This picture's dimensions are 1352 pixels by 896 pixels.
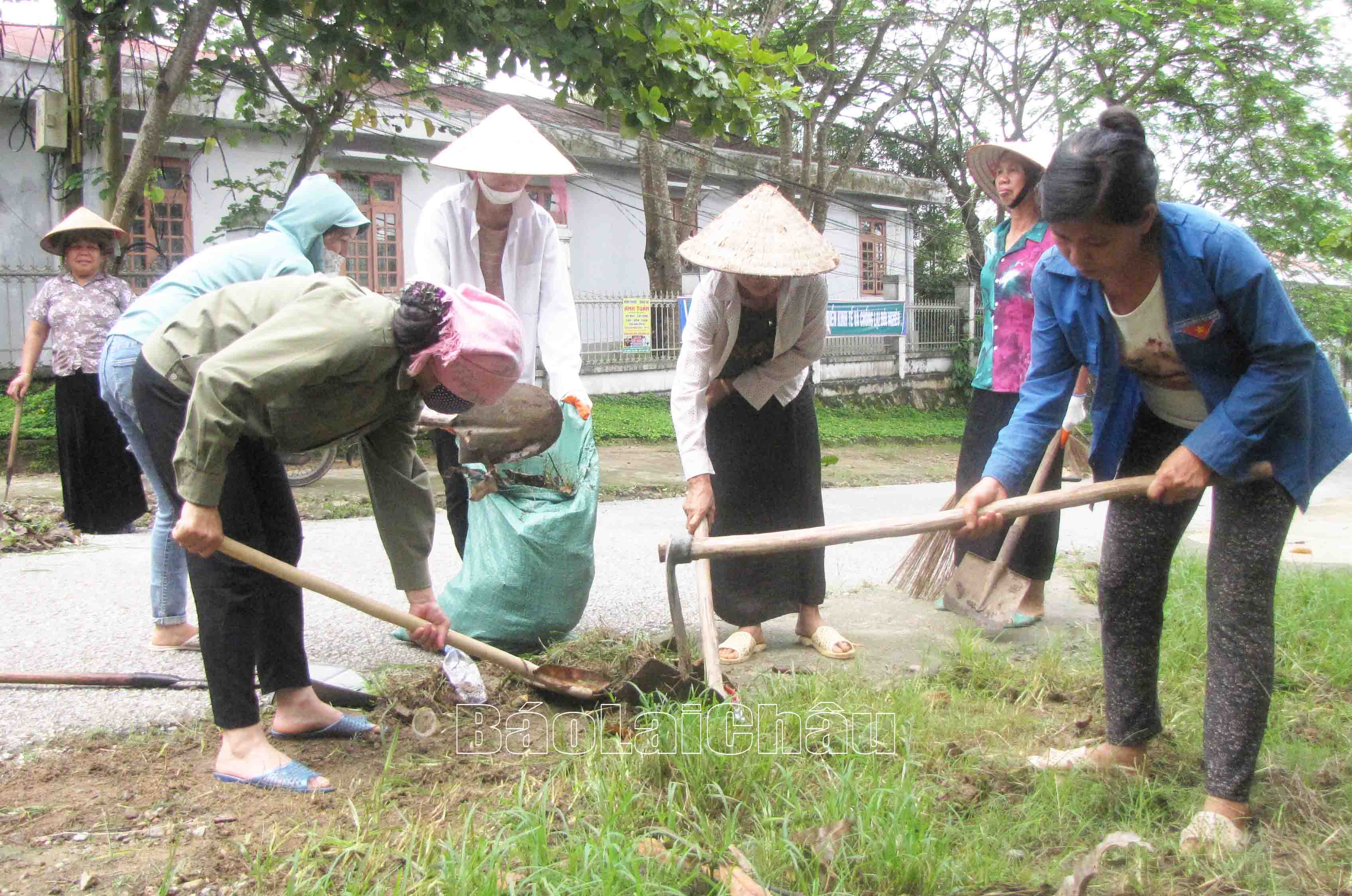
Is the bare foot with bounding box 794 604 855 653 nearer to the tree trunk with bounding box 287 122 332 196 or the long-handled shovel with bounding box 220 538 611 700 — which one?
the long-handled shovel with bounding box 220 538 611 700

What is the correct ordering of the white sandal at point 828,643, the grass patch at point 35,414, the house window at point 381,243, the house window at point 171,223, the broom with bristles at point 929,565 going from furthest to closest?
the house window at point 381,243, the house window at point 171,223, the grass patch at point 35,414, the broom with bristles at point 929,565, the white sandal at point 828,643

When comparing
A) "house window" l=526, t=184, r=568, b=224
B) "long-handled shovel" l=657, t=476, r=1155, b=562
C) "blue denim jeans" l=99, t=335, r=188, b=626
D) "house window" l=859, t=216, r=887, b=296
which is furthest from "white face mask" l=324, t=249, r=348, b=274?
"house window" l=859, t=216, r=887, b=296

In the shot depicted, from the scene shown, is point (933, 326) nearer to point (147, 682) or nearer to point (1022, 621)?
point (1022, 621)

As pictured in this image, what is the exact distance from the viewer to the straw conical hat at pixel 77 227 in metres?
5.48

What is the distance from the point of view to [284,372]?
7.86ft

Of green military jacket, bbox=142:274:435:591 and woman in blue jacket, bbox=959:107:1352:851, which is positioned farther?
green military jacket, bbox=142:274:435:591

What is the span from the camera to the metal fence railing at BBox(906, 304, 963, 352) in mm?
19719

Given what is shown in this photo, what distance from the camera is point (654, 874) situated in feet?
6.71

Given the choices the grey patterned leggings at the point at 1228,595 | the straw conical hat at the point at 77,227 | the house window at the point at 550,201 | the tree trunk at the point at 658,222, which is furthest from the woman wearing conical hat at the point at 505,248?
the house window at the point at 550,201

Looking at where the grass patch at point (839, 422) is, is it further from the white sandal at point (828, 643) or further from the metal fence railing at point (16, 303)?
the white sandal at point (828, 643)

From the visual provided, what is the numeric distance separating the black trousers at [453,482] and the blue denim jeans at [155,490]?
913 mm

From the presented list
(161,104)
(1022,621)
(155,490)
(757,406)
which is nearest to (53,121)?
(161,104)

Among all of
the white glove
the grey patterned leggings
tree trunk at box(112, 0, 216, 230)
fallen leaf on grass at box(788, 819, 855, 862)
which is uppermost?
tree trunk at box(112, 0, 216, 230)

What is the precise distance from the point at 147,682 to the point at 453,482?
119 cm
